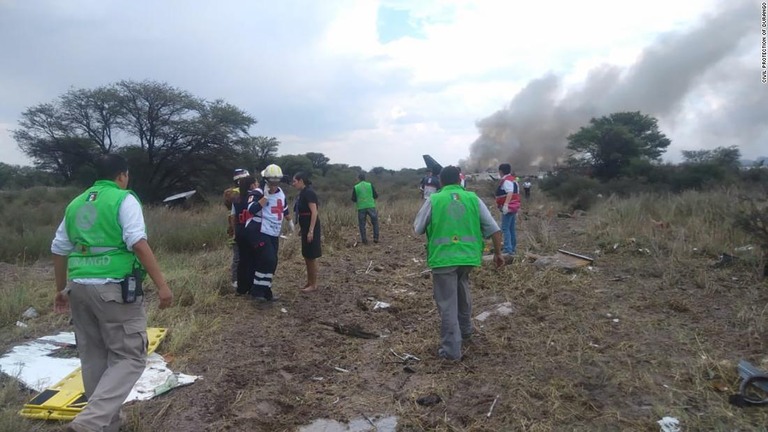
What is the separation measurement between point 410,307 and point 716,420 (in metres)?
3.51

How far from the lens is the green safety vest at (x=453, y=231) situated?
434 centimetres

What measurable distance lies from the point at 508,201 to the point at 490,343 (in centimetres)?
401

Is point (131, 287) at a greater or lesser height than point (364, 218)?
greater

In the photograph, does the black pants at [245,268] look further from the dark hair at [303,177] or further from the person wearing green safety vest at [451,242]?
the person wearing green safety vest at [451,242]

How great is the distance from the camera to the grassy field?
3430 millimetres

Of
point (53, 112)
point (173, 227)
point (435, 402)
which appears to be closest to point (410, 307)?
point (435, 402)

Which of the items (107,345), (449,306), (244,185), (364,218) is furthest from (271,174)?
(364,218)

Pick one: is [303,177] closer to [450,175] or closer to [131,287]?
[450,175]

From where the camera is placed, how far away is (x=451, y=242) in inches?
172

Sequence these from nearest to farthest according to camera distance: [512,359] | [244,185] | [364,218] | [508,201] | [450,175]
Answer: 1. [512,359]
2. [450,175]
3. [244,185]
4. [508,201]
5. [364,218]

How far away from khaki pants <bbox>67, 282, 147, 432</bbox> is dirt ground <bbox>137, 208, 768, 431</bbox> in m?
0.42

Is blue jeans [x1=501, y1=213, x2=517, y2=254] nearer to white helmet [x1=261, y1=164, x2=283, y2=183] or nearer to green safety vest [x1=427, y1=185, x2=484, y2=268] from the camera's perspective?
white helmet [x1=261, y1=164, x2=283, y2=183]

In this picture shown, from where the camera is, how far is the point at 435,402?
3641 millimetres

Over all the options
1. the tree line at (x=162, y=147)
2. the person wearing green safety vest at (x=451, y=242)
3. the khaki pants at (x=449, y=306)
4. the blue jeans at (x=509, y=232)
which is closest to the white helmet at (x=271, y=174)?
the person wearing green safety vest at (x=451, y=242)
